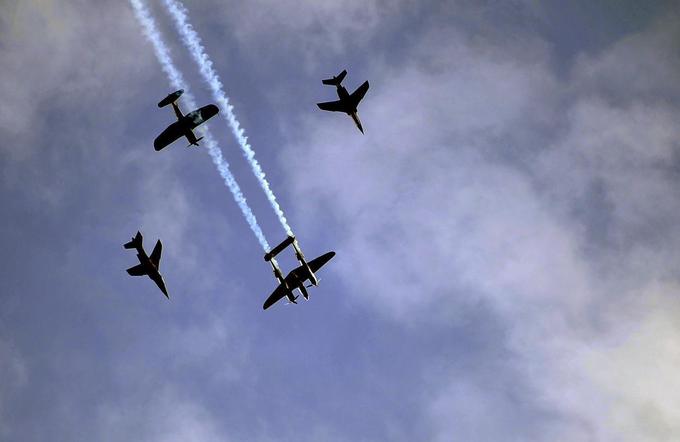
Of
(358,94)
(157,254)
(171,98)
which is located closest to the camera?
(171,98)

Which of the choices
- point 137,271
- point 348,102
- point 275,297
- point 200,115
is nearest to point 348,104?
point 348,102

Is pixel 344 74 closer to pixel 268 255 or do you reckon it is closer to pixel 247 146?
pixel 247 146

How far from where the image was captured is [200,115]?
5562 centimetres

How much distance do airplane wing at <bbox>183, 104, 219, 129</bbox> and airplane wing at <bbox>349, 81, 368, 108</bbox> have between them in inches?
591

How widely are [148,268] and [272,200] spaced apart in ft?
57.0

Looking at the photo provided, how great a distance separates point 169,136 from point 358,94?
20.6m

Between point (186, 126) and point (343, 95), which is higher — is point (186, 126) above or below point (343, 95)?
below

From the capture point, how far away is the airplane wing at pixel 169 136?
5531 cm

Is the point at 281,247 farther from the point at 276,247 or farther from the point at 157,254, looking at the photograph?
the point at 157,254

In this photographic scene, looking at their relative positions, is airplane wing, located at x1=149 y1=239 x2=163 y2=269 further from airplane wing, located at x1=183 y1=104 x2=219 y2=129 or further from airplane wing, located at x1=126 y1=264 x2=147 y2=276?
airplane wing, located at x1=183 y1=104 x2=219 y2=129

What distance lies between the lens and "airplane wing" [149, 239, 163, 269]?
5916 cm

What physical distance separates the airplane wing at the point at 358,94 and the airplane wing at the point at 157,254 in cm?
2529

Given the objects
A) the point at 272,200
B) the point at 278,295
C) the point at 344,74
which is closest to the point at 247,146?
the point at 272,200

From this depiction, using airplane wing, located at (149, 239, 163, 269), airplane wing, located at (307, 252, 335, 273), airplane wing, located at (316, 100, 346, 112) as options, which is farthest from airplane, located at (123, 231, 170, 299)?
airplane wing, located at (316, 100, 346, 112)
